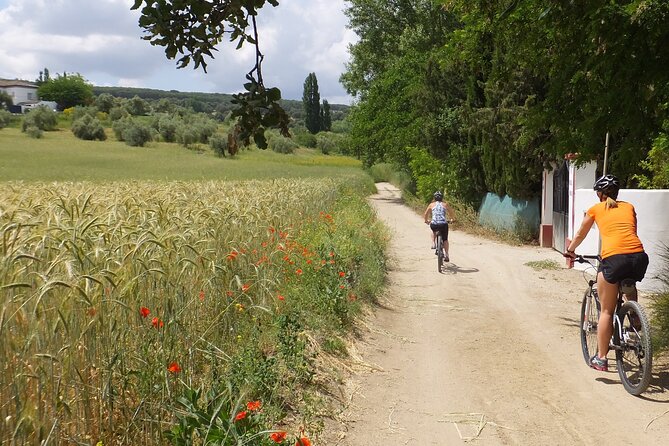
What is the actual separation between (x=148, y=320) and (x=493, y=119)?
1711 cm

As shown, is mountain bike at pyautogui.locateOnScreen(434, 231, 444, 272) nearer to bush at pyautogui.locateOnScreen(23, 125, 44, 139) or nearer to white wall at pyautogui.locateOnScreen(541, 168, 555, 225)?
white wall at pyautogui.locateOnScreen(541, 168, 555, 225)

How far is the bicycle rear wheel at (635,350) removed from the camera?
20.2 ft

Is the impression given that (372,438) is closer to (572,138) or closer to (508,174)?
(572,138)

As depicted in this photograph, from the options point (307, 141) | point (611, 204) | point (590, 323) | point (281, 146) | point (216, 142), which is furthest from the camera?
point (307, 141)

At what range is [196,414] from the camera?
378 centimetres

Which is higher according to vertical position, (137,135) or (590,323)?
(137,135)

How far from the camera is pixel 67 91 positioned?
458 feet

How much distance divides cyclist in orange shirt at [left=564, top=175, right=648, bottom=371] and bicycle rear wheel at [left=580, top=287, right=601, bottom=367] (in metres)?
0.48

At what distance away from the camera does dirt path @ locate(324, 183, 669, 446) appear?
5.60 metres

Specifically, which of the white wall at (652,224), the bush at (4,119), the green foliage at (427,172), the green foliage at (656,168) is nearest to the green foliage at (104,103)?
the bush at (4,119)

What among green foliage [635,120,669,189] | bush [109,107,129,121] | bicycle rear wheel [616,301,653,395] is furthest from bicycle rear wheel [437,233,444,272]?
bush [109,107,129,121]

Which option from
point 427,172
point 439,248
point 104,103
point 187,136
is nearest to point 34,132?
point 187,136

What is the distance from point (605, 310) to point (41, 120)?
84.1 m

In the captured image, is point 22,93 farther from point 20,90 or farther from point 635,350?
point 635,350
